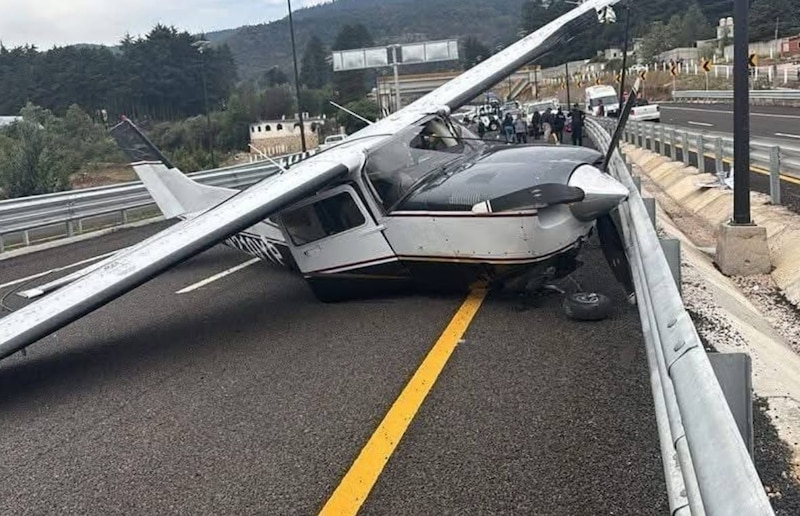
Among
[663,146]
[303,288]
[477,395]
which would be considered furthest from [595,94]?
[477,395]

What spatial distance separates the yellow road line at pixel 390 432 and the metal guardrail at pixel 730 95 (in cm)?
4416

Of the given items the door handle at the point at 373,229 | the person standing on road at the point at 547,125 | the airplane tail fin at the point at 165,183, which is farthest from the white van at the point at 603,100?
the door handle at the point at 373,229

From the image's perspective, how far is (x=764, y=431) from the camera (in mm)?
4242

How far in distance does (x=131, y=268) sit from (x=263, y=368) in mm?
1407

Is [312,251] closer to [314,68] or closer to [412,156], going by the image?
[412,156]

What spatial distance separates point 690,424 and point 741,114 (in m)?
7.62

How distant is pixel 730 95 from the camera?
59625 mm

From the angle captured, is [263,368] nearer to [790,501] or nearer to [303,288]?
[303,288]

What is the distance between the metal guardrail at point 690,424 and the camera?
1.88 meters

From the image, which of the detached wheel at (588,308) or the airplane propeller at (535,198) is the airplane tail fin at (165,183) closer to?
the airplane propeller at (535,198)

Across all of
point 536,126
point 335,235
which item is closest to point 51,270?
point 335,235

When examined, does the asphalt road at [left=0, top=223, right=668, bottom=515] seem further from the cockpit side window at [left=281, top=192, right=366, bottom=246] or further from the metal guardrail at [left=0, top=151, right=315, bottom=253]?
the metal guardrail at [left=0, top=151, right=315, bottom=253]

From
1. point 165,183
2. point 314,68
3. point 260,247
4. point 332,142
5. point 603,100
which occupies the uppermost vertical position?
point 314,68

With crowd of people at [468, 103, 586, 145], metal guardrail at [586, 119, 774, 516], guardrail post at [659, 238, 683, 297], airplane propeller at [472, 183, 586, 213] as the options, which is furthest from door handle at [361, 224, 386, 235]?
crowd of people at [468, 103, 586, 145]
